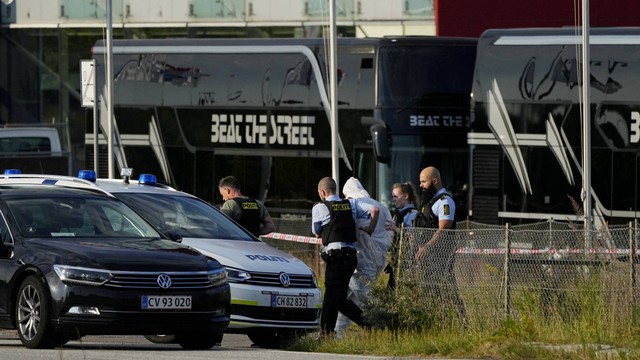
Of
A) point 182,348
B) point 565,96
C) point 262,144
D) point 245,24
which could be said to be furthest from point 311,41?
point 182,348

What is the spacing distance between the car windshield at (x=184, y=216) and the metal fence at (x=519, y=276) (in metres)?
1.74

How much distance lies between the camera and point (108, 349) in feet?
45.2

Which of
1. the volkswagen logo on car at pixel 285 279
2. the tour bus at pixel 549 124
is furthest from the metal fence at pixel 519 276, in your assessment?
the tour bus at pixel 549 124

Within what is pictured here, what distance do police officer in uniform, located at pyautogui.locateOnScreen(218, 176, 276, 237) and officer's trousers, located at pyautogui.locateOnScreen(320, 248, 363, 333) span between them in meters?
1.96

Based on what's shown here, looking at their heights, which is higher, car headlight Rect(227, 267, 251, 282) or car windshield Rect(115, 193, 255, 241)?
car windshield Rect(115, 193, 255, 241)

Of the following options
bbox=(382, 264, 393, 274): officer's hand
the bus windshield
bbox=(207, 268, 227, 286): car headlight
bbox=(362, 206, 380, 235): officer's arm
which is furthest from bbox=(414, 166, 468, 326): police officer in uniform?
the bus windshield

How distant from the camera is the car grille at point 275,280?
49.9 feet

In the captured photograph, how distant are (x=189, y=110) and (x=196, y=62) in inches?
34.2

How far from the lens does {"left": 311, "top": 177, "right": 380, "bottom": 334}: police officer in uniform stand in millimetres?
16016

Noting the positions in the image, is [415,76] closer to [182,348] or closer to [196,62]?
[196,62]

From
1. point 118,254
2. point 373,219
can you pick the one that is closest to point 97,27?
point 373,219

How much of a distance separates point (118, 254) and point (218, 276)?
0.92 m

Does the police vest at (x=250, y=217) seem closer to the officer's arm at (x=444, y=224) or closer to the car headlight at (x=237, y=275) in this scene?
the officer's arm at (x=444, y=224)

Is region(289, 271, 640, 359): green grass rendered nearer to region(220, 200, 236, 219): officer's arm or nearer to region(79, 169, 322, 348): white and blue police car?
region(79, 169, 322, 348): white and blue police car
